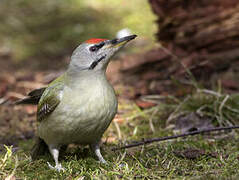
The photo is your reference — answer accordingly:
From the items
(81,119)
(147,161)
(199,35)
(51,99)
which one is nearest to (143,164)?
(147,161)

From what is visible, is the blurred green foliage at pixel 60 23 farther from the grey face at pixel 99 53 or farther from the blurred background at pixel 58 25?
the grey face at pixel 99 53

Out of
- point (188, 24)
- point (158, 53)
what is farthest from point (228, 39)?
point (158, 53)

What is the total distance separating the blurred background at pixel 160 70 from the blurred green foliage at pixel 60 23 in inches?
1.8

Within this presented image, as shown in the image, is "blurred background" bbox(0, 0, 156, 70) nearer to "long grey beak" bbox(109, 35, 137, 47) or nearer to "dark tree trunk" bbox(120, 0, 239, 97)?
"dark tree trunk" bbox(120, 0, 239, 97)

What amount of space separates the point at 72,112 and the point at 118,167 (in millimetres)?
715

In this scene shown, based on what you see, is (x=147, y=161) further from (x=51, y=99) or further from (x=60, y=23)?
(x=60, y=23)

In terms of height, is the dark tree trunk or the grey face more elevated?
the grey face

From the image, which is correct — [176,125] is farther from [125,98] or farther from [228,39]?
[228,39]

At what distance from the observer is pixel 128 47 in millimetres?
9086

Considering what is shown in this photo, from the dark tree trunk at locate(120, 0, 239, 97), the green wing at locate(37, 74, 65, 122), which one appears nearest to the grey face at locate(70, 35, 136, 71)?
the green wing at locate(37, 74, 65, 122)

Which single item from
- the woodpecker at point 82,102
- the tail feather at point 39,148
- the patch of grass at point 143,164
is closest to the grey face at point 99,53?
the woodpecker at point 82,102

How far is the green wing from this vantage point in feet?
12.5

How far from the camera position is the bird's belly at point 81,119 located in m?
3.61

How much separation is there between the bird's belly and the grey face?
36 centimetres
